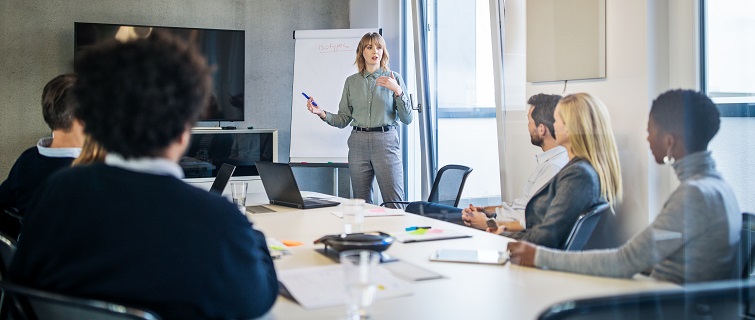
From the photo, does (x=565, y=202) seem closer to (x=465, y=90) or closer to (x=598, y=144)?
(x=598, y=144)

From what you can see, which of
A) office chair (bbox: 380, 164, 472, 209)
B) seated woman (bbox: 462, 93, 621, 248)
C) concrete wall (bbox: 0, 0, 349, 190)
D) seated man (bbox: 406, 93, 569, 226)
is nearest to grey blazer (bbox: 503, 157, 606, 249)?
seated woman (bbox: 462, 93, 621, 248)

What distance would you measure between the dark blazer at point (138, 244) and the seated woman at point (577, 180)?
1455 mm

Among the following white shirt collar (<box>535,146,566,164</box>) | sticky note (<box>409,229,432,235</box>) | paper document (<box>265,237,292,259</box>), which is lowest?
paper document (<box>265,237,292,259</box>)

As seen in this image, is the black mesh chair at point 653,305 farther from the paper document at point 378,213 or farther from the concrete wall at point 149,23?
the concrete wall at point 149,23

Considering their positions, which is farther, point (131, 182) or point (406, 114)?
point (406, 114)

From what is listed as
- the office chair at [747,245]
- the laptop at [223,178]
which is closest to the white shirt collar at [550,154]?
the office chair at [747,245]

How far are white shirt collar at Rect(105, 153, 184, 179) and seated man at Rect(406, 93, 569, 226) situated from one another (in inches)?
71.6

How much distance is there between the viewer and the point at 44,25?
5445 millimetres

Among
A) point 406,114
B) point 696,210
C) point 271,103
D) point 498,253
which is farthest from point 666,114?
point 271,103

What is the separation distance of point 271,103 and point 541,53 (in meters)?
A: 3.24

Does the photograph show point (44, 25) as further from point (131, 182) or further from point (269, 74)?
point (131, 182)

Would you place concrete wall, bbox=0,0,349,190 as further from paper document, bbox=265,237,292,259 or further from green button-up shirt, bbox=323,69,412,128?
paper document, bbox=265,237,292,259

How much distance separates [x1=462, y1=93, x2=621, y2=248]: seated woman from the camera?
97.5 inches

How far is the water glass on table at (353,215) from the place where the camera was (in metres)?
2.40
